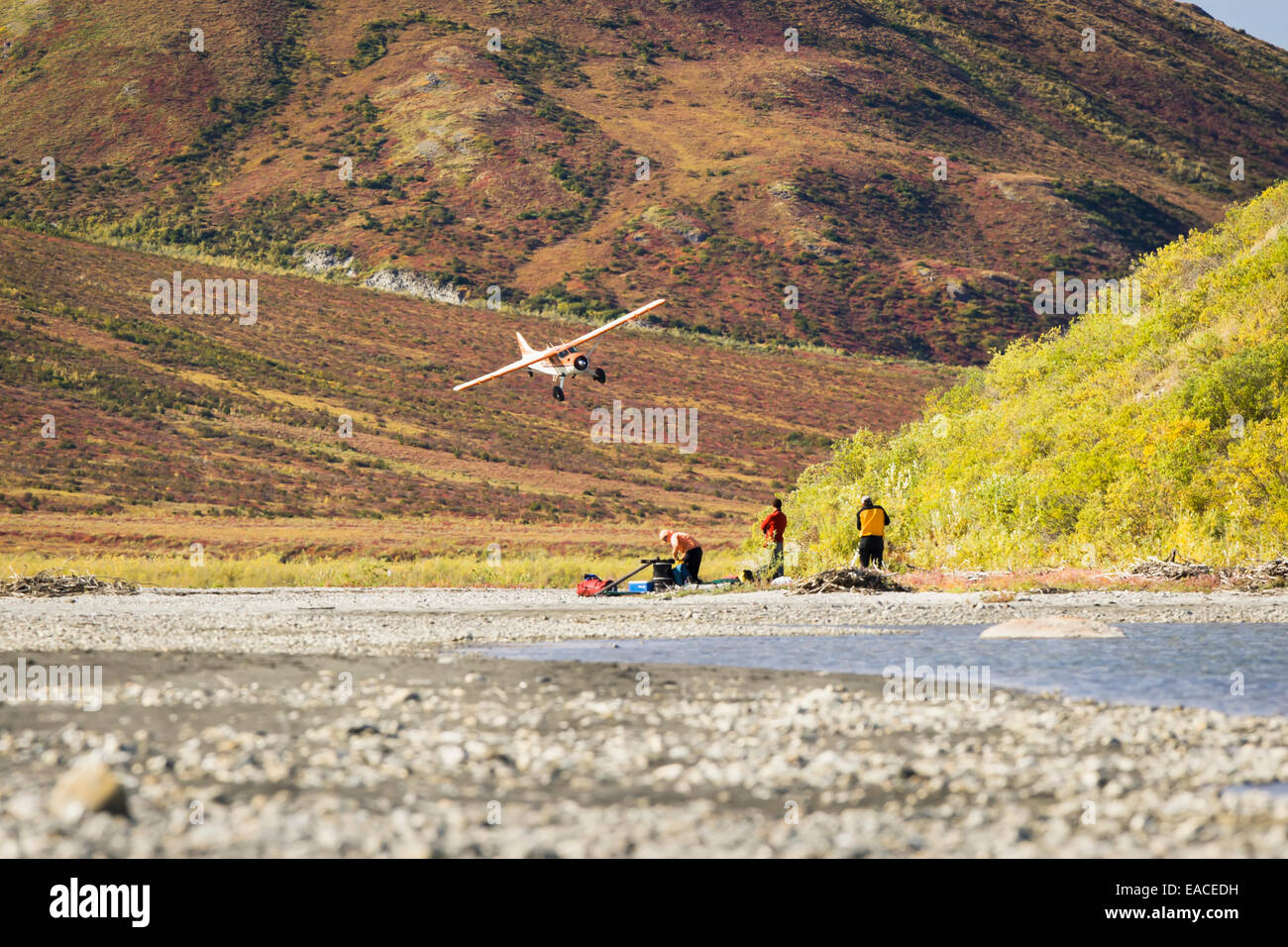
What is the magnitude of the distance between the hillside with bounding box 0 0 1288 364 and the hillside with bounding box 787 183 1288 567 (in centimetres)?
7013

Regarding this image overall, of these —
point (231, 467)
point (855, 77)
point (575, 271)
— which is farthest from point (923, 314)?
point (231, 467)

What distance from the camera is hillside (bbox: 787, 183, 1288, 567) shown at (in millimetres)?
22438

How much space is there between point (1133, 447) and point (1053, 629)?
10559 millimetres

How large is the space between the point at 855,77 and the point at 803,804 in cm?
14643

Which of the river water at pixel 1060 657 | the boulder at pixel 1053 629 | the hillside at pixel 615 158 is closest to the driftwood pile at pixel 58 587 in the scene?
the river water at pixel 1060 657

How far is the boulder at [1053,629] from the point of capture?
48.6ft

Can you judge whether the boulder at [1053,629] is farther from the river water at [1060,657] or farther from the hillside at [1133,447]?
the hillside at [1133,447]
